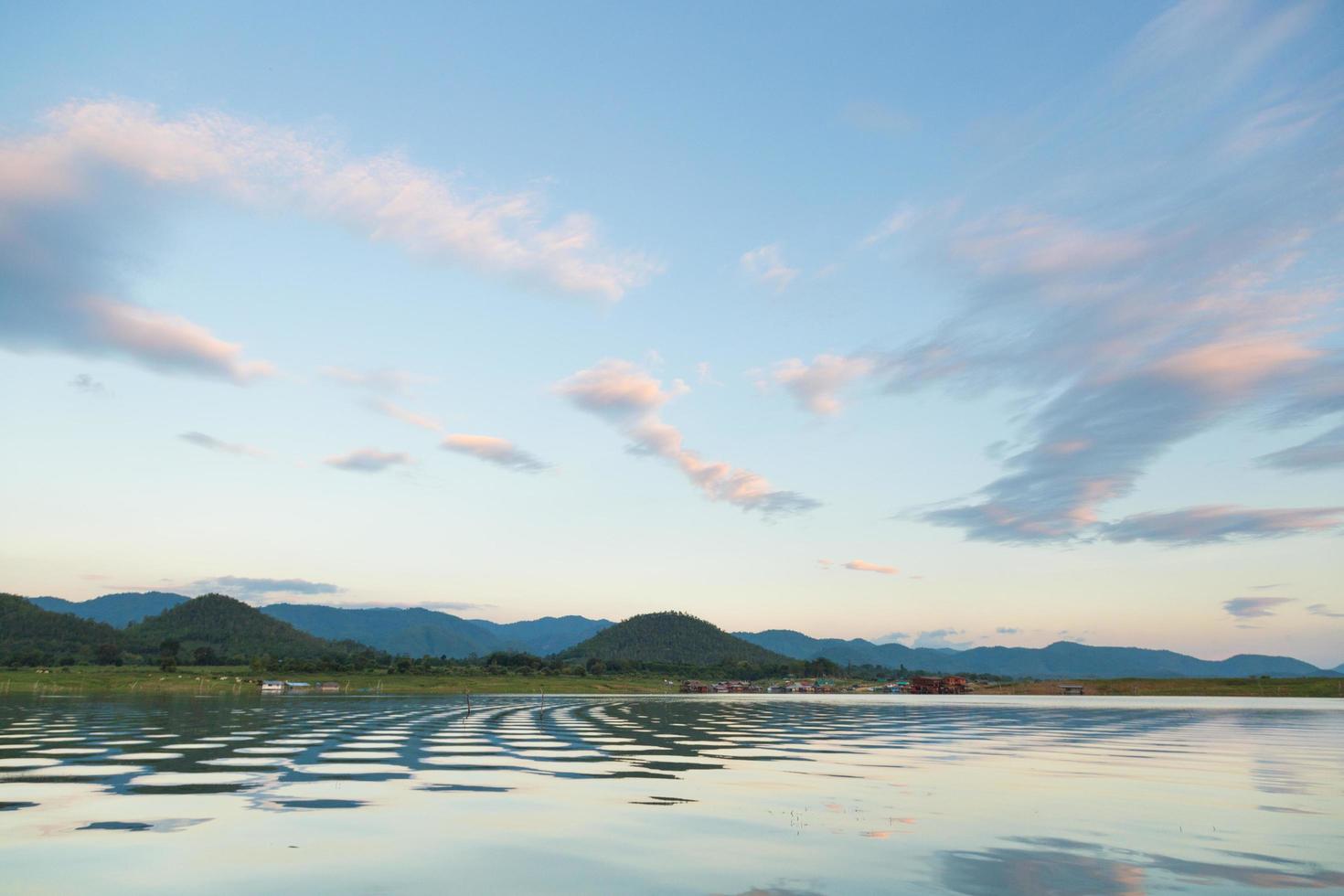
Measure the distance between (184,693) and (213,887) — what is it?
562 ft

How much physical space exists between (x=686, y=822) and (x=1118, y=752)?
42661 millimetres

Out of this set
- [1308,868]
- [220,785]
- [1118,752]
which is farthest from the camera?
[1118,752]

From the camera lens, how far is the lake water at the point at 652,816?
19812mm

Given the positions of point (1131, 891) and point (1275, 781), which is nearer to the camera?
point (1131, 891)

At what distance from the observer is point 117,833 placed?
24188mm

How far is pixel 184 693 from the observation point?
163125 millimetres

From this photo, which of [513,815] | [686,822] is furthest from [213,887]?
[686,822]

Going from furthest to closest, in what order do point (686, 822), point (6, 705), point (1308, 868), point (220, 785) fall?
point (6, 705) → point (220, 785) → point (686, 822) → point (1308, 868)

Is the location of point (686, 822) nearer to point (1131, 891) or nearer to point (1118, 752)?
point (1131, 891)

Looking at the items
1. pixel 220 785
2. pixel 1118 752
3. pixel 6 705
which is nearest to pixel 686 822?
pixel 220 785

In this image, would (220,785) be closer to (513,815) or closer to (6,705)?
(513,815)

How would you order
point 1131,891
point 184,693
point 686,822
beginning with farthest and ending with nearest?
point 184,693 < point 686,822 < point 1131,891

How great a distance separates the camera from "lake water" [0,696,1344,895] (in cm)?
1981

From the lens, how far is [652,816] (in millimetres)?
28469
